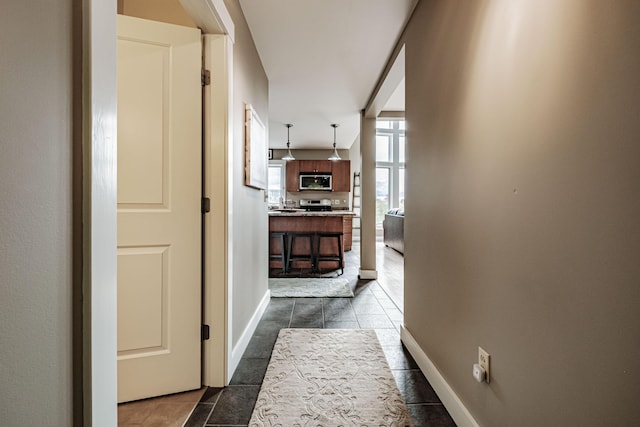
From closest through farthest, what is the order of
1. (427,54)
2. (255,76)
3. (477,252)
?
(477,252) → (427,54) → (255,76)

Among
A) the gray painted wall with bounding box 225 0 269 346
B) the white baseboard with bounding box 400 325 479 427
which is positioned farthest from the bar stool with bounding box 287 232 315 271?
the white baseboard with bounding box 400 325 479 427

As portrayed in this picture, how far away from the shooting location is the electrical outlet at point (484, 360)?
1.15 meters

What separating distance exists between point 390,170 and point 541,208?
8.20 metres

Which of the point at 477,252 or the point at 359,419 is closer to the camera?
the point at 477,252

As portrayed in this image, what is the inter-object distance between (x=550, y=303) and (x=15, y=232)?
126 centimetres

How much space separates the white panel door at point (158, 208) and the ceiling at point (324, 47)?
2.77ft

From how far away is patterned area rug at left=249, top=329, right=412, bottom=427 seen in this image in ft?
4.66

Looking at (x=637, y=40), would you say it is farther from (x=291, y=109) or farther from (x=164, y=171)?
(x=291, y=109)

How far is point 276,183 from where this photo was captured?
8.30 metres

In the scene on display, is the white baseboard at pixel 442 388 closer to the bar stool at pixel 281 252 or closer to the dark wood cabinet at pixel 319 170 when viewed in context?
the bar stool at pixel 281 252

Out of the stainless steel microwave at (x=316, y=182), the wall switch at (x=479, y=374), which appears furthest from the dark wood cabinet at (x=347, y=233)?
the wall switch at (x=479, y=374)

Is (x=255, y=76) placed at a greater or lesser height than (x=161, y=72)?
greater

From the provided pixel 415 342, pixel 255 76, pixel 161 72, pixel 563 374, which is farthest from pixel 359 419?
pixel 255 76

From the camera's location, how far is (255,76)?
2.59 m
